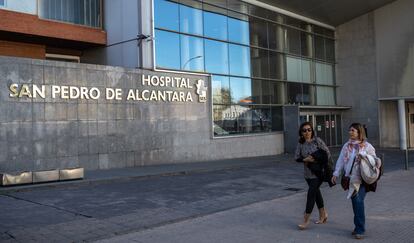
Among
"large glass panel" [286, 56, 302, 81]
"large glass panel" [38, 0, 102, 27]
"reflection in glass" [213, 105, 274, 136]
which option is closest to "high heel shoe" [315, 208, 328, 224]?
"reflection in glass" [213, 105, 274, 136]

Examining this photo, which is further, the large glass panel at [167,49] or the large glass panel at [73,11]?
the large glass panel at [167,49]

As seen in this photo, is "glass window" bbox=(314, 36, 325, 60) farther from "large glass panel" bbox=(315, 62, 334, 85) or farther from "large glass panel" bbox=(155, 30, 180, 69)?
"large glass panel" bbox=(155, 30, 180, 69)

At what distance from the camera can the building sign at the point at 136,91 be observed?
14391mm

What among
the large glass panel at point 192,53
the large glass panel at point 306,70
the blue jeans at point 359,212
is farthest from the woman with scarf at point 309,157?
the large glass panel at point 306,70

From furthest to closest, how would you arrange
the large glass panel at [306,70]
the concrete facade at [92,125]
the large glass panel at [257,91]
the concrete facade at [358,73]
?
the concrete facade at [358,73] < the large glass panel at [306,70] < the large glass panel at [257,91] < the concrete facade at [92,125]

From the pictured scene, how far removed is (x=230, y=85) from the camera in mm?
22609

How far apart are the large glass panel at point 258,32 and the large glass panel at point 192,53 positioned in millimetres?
4226

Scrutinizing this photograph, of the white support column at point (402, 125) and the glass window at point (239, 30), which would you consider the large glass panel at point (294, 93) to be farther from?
the white support column at point (402, 125)

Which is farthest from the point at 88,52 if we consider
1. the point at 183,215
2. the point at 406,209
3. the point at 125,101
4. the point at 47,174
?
the point at 406,209

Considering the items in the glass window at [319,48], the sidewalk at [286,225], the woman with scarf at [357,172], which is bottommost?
the sidewalk at [286,225]

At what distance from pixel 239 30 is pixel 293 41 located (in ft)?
17.9

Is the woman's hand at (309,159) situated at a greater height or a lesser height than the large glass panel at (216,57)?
lesser

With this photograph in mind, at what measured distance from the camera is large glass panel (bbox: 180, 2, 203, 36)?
20.3 m

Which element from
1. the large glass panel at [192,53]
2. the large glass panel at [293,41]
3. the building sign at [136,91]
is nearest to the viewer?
the building sign at [136,91]
